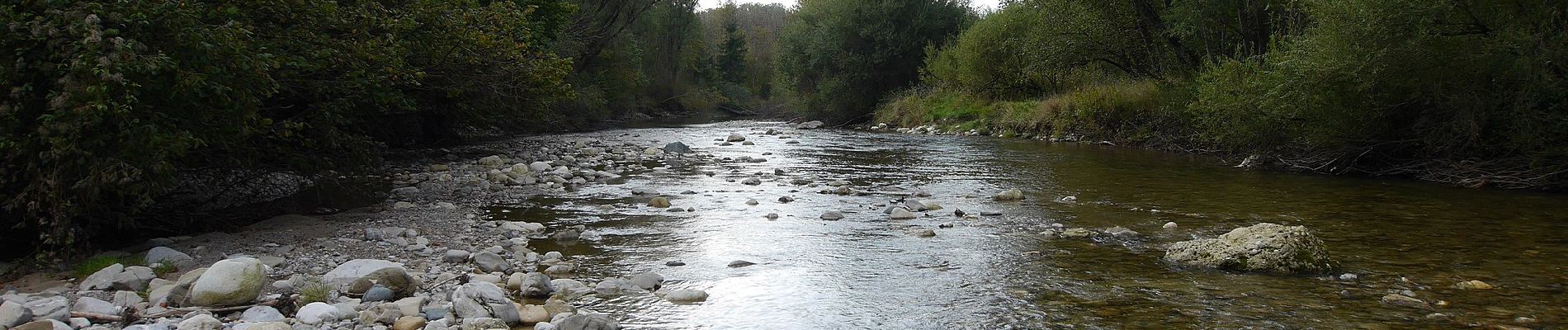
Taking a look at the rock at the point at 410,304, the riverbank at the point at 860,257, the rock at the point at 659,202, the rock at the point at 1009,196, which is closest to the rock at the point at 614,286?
the riverbank at the point at 860,257

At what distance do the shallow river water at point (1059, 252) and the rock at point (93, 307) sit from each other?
2.48m

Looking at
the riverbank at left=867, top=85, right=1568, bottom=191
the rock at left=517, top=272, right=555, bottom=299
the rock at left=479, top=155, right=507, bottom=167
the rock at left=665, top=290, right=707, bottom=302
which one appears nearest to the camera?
the rock at left=665, top=290, right=707, bottom=302

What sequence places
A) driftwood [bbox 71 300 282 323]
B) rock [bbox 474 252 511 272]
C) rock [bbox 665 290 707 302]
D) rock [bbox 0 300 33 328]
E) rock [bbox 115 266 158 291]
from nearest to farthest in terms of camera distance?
rock [bbox 0 300 33 328] → driftwood [bbox 71 300 282 323] → rock [bbox 115 266 158 291] → rock [bbox 665 290 707 302] → rock [bbox 474 252 511 272]

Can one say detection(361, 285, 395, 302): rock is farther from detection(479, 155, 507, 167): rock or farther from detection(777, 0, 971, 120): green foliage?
detection(777, 0, 971, 120): green foliage

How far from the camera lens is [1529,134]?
10180 mm

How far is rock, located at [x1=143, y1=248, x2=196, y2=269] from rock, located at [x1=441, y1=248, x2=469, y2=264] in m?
1.55

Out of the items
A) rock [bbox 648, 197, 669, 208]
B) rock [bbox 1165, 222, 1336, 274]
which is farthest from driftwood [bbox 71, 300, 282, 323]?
rock [bbox 1165, 222, 1336, 274]

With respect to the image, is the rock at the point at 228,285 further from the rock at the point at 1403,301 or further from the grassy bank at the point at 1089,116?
the grassy bank at the point at 1089,116

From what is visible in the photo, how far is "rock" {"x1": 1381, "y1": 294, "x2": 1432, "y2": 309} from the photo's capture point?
5.02 metres

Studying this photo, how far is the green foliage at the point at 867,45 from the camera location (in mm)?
36188

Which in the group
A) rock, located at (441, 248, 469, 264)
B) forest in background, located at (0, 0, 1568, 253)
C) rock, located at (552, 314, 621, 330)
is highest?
forest in background, located at (0, 0, 1568, 253)

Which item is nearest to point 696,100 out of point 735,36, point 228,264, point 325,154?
point 735,36

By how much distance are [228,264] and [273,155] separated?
3.75m

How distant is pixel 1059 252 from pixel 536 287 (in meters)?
3.77
